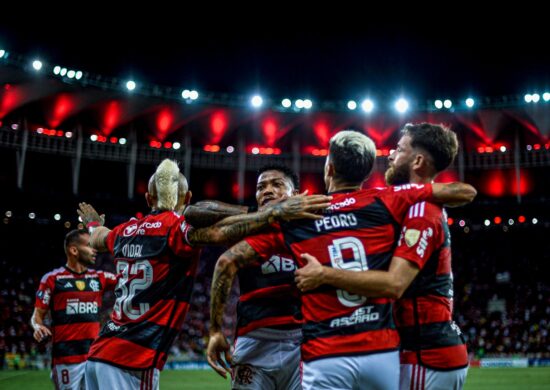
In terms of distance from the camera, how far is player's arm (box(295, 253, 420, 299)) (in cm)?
314

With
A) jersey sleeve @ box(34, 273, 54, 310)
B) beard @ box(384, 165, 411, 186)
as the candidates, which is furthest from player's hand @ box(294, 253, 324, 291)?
jersey sleeve @ box(34, 273, 54, 310)

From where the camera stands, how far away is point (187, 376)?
68.3 ft

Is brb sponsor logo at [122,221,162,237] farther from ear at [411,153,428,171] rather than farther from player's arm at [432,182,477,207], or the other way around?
player's arm at [432,182,477,207]

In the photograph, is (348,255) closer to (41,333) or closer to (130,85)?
(41,333)

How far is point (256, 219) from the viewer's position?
3.72 meters

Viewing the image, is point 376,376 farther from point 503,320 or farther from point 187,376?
point 503,320

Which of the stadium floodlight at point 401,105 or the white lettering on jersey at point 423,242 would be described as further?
the stadium floodlight at point 401,105

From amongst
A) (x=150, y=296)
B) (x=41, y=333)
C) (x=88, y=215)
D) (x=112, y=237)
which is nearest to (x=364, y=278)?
(x=150, y=296)

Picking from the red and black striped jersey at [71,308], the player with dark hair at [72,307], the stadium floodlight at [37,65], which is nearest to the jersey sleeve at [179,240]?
the player with dark hair at [72,307]

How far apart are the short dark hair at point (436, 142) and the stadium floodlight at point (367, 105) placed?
3722 centimetres

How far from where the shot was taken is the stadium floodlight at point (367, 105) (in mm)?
40375

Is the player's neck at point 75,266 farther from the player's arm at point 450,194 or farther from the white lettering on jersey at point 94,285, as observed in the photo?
the player's arm at point 450,194

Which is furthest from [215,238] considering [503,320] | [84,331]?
[503,320]

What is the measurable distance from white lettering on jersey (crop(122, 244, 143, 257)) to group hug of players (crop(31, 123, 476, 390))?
0.05 feet
